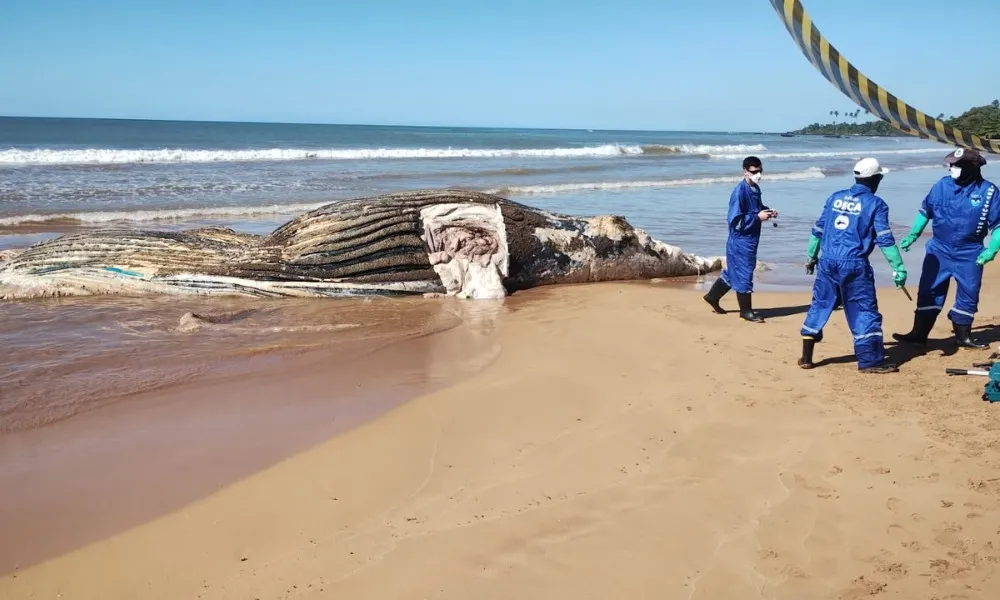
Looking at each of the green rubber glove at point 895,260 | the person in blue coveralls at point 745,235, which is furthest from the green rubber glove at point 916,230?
the person in blue coveralls at point 745,235

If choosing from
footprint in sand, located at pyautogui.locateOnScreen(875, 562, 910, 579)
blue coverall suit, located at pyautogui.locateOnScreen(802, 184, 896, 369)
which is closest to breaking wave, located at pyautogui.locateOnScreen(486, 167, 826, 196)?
blue coverall suit, located at pyautogui.locateOnScreen(802, 184, 896, 369)

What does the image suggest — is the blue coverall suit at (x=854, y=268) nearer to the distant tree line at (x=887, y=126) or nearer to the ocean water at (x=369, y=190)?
the ocean water at (x=369, y=190)

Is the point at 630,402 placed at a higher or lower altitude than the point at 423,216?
lower

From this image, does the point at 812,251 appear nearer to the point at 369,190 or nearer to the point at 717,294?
the point at 717,294

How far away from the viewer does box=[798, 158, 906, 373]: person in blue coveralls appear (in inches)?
206

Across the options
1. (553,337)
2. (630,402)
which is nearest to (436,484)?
(630,402)

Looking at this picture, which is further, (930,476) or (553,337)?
(553,337)

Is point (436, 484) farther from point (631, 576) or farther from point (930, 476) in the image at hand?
point (930, 476)

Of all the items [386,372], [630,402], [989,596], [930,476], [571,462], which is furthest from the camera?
[386,372]

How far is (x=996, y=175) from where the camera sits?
22719 mm

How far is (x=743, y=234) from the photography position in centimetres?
712

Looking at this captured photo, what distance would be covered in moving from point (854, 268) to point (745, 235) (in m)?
1.89

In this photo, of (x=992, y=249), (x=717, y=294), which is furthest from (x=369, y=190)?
(x=992, y=249)

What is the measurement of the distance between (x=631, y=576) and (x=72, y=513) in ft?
7.97
